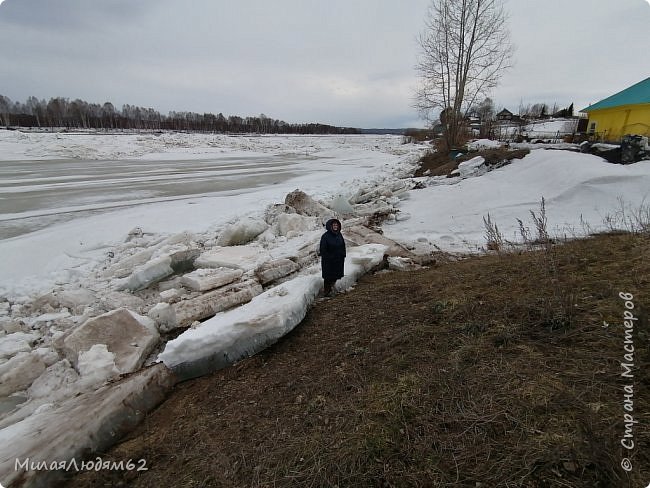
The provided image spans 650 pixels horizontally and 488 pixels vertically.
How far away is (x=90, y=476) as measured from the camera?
2.23 meters

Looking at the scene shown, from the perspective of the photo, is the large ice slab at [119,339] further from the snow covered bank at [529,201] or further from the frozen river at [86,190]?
the frozen river at [86,190]

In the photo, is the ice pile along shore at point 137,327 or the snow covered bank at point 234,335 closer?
the ice pile along shore at point 137,327

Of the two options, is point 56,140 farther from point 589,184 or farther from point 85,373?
point 589,184

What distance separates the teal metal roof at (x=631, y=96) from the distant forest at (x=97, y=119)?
79.2 meters

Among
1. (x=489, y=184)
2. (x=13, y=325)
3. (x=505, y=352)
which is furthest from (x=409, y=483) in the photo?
(x=489, y=184)

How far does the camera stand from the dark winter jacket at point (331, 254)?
15.4ft

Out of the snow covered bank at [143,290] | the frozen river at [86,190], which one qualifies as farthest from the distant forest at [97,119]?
the snow covered bank at [143,290]

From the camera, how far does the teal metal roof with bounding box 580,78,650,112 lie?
758 inches

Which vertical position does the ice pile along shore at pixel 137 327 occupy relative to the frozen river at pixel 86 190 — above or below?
below

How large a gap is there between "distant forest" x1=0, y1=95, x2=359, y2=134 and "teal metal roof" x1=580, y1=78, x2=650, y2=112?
260ft

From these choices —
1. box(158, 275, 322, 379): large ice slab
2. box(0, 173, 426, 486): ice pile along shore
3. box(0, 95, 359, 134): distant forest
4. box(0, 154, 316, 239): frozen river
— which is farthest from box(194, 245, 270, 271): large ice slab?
box(0, 95, 359, 134): distant forest

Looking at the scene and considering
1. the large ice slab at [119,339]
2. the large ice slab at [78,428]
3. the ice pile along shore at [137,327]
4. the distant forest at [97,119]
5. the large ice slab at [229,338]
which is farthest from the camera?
the distant forest at [97,119]

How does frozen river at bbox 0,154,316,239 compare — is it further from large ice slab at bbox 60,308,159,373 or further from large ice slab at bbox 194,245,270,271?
large ice slab at bbox 60,308,159,373

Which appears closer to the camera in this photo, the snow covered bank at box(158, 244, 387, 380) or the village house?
the snow covered bank at box(158, 244, 387, 380)
